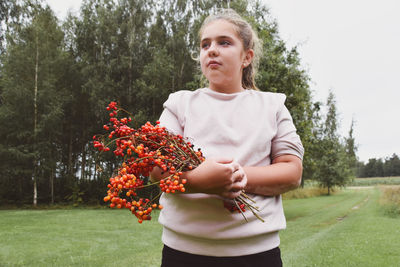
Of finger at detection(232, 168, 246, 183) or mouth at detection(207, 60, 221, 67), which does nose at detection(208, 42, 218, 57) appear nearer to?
mouth at detection(207, 60, 221, 67)

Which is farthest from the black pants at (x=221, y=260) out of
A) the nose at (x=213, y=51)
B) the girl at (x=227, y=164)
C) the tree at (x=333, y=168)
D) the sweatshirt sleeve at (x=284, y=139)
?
the tree at (x=333, y=168)

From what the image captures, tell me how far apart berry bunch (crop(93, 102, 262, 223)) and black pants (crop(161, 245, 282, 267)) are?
0.22 metres

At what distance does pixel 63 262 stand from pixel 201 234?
686 centimetres

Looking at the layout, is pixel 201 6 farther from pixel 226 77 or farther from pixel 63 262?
pixel 226 77

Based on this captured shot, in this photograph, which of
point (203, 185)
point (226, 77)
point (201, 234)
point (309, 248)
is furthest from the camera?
point (309, 248)

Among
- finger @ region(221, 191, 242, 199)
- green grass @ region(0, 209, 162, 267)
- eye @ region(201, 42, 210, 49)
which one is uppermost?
eye @ region(201, 42, 210, 49)

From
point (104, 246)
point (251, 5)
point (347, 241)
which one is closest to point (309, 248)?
point (347, 241)

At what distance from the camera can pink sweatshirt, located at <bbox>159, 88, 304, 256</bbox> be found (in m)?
1.34

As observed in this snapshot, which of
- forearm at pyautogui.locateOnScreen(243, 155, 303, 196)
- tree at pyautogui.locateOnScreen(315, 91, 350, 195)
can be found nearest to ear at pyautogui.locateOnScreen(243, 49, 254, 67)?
forearm at pyautogui.locateOnScreen(243, 155, 303, 196)

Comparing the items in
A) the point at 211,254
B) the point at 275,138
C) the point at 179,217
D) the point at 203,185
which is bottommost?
the point at 211,254

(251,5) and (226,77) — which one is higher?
(251,5)

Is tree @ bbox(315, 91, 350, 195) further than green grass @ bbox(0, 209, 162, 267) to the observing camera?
Yes

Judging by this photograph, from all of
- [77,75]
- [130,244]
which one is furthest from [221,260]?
[77,75]

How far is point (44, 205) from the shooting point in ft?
65.7
